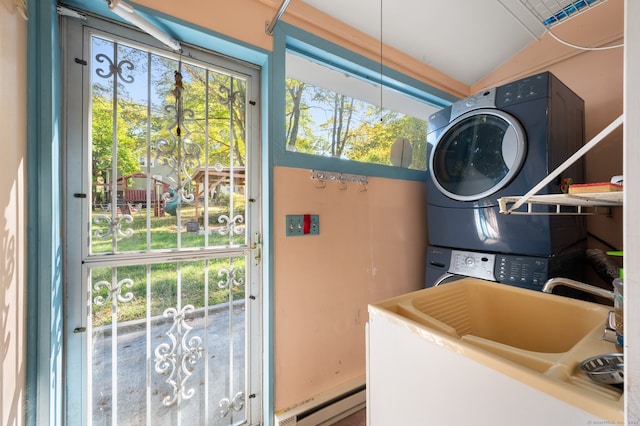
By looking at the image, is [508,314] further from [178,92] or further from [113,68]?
[113,68]

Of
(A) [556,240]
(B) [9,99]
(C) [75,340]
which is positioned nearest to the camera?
(B) [9,99]

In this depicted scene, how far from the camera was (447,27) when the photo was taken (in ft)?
5.19

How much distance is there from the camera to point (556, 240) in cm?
124

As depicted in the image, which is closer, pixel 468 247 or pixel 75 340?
pixel 75 340

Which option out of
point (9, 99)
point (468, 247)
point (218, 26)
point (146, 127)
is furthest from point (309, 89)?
point (468, 247)

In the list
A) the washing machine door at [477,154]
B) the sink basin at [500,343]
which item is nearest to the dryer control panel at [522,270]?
the washing machine door at [477,154]

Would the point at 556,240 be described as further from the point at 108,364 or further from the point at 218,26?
the point at 108,364

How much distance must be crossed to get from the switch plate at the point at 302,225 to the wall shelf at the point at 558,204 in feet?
2.82

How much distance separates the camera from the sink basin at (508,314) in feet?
2.51

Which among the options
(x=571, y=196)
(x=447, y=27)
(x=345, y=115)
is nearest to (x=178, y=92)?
(x=345, y=115)

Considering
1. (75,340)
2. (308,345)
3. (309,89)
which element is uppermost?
(309,89)

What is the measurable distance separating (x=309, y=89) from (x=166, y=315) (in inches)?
57.4

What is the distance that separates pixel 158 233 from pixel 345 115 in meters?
1.31

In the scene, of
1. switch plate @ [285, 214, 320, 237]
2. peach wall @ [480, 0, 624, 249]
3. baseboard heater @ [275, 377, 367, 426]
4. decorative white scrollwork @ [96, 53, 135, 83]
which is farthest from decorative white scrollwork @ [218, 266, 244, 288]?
peach wall @ [480, 0, 624, 249]
